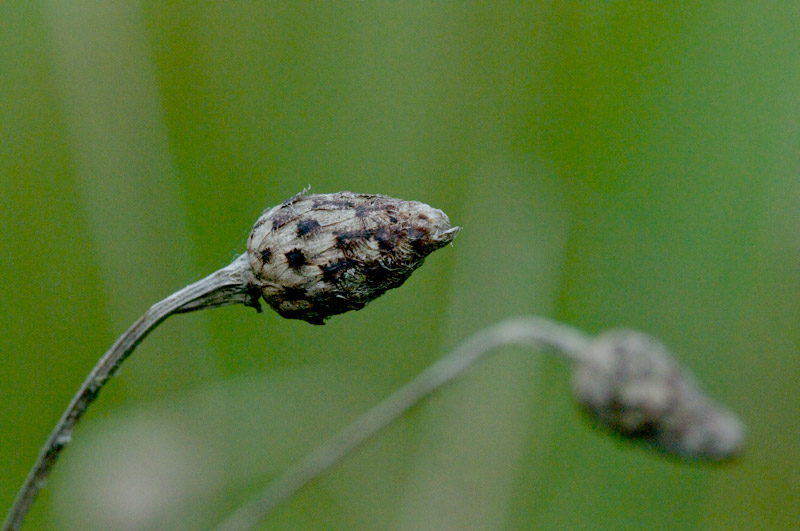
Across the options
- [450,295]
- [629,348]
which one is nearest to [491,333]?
[629,348]

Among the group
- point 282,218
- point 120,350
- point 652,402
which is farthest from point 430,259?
point 120,350

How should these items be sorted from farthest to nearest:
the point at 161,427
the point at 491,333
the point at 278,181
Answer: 1. the point at 278,181
2. the point at 161,427
3. the point at 491,333

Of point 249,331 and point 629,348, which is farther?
point 249,331

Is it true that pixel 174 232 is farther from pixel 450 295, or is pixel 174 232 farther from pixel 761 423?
pixel 761 423

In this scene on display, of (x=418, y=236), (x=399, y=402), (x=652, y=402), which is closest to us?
(x=418, y=236)

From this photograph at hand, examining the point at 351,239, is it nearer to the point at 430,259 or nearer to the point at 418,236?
the point at 418,236

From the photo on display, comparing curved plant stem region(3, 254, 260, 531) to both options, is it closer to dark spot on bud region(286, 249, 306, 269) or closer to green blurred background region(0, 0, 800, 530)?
dark spot on bud region(286, 249, 306, 269)

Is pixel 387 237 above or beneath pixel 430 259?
above
